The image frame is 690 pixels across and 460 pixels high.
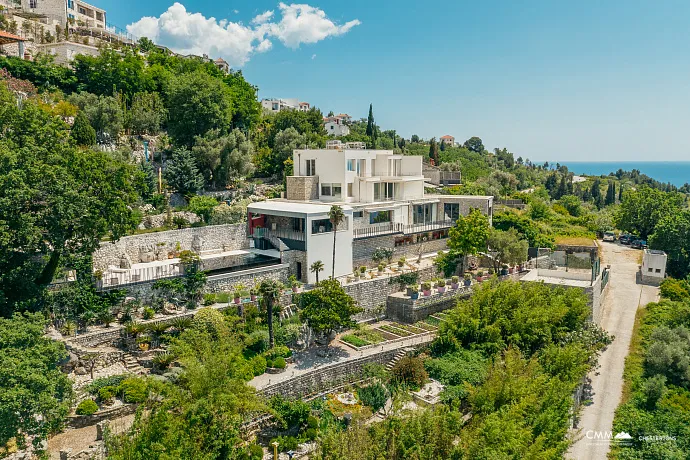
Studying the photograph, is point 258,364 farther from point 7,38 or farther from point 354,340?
point 7,38

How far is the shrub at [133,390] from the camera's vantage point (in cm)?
1834

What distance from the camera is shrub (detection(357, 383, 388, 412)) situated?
20578 millimetres

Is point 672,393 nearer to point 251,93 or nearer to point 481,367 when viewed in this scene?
point 481,367

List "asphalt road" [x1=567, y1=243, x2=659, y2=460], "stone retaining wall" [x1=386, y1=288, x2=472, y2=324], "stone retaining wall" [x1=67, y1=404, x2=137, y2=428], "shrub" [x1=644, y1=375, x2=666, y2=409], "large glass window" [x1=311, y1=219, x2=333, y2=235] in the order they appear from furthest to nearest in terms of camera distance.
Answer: "large glass window" [x1=311, y1=219, x2=333, y2=235], "stone retaining wall" [x1=386, y1=288, x2=472, y2=324], "shrub" [x1=644, y1=375, x2=666, y2=409], "asphalt road" [x1=567, y1=243, x2=659, y2=460], "stone retaining wall" [x1=67, y1=404, x2=137, y2=428]

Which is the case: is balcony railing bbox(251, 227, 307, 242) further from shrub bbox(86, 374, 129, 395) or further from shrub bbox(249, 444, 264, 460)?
shrub bbox(249, 444, 264, 460)

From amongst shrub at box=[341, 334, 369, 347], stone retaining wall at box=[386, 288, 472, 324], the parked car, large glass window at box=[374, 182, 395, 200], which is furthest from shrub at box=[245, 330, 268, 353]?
the parked car

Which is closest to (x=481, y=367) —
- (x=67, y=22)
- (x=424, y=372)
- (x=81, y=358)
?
(x=424, y=372)

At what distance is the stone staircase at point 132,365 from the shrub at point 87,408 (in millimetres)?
2477

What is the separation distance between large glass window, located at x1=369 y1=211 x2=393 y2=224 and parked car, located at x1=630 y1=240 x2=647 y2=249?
91.9 ft

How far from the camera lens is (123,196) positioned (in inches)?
884

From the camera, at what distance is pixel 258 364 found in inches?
827

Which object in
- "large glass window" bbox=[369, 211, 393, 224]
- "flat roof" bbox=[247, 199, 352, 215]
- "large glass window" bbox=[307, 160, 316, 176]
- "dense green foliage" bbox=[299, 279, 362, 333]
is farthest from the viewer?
"large glass window" bbox=[307, 160, 316, 176]

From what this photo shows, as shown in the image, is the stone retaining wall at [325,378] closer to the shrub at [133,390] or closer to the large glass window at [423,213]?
the shrub at [133,390]

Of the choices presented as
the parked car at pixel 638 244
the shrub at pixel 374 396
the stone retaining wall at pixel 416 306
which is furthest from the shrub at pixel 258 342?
the parked car at pixel 638 244
